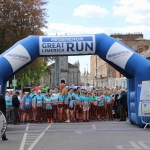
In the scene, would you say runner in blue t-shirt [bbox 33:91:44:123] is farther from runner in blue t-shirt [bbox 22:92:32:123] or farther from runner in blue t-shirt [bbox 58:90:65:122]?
runner in blue t-shirt [bbox 58:90:65:122]

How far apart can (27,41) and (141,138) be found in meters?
7.03

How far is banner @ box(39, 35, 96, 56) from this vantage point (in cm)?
1866

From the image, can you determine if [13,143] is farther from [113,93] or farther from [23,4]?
[23,4]

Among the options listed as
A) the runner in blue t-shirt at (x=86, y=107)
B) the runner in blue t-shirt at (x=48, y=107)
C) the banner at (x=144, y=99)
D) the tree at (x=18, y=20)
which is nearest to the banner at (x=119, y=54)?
the banner at (x=144, y=99)

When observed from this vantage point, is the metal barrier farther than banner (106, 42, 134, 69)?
No

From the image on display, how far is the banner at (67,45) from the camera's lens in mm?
18656

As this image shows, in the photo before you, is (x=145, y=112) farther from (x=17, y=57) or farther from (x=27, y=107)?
(x=27, y=107)

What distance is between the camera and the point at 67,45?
A: 18625mm

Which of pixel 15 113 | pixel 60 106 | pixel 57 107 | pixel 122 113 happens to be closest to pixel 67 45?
pixel 15 113

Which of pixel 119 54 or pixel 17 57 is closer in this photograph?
pixel 17 57

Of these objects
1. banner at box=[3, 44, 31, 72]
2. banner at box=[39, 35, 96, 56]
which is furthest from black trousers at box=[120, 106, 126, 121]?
banner at box=[3, 44, 31, 72]

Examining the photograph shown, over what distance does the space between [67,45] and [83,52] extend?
2.56ft

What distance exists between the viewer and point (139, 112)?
18.0 meters

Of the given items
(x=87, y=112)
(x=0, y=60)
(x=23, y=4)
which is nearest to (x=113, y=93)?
(x=87, y=112)
